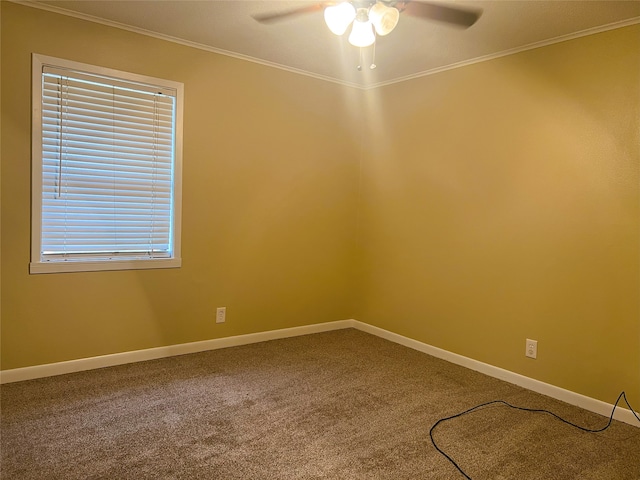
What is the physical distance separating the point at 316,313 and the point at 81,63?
8.74ft

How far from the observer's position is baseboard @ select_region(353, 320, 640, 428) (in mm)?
2729

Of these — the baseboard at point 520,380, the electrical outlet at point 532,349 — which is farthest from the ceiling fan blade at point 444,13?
the baseboard at point 520,380

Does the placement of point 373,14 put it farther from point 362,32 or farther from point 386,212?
point 386,212

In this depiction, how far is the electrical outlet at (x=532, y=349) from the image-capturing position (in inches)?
121

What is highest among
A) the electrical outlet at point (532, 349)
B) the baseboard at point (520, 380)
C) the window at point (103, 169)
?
the window at point (103, 169)

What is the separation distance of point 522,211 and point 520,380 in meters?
1.15

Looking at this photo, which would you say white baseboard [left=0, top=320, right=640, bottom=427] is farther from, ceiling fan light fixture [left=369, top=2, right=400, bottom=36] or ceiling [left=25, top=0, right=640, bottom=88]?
ceiling fan light fixture [left=369, top=2, right=400, bottom=36]

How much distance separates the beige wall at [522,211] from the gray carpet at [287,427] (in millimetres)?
397

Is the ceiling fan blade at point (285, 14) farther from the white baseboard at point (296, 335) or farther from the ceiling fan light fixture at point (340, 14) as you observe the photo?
the white baseboard at point (296, 335)

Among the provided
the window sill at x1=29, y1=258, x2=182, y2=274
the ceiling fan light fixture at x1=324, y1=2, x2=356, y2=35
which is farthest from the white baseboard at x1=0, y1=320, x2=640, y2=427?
the ceiling fan light fixture at x1=324, y1=2, x2=356, y2=35

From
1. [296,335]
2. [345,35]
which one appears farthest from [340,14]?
[296,335]

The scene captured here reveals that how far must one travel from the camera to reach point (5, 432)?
7.45 feet

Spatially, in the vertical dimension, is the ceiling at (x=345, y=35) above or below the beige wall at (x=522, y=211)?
above

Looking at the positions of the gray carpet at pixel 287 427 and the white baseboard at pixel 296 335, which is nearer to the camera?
the gray carpet at pixel 287 427
